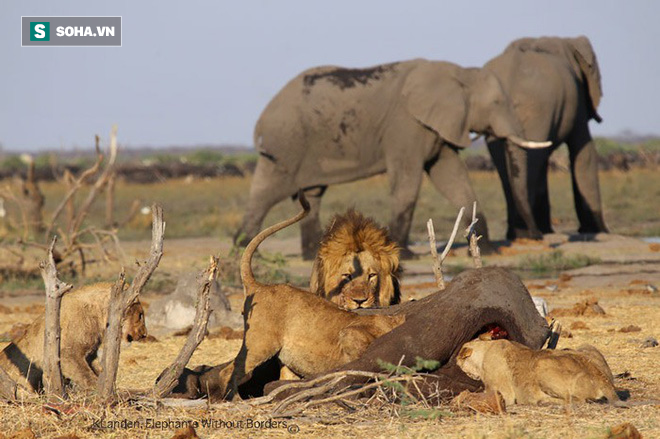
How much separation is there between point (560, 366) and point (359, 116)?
11717mm

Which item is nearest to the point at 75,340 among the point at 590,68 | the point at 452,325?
the point at 452,325

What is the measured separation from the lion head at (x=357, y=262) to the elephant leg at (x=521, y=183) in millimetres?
11496

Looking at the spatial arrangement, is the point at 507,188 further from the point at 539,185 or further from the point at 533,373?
the point at 533,373

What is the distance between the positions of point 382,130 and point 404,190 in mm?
1004

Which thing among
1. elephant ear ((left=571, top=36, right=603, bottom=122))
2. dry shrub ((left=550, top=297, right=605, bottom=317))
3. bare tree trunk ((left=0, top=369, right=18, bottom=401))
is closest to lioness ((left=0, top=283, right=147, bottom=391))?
bare tree trunk ((left=0, top=369, right=18, bottom=401))

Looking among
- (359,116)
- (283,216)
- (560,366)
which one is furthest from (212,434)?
(283,216)

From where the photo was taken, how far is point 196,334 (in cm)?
596

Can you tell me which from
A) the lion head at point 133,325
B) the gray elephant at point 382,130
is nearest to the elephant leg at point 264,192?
the gray elephant at point 382,130

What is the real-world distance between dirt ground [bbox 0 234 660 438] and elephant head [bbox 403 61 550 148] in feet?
8.60

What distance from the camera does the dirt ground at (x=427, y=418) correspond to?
Result: 5.61m

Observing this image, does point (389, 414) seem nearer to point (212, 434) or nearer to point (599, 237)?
point (212, 434)

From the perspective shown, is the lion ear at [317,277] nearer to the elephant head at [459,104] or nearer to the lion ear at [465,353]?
the lion ear at [465,353]

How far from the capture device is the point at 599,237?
19.1 meters

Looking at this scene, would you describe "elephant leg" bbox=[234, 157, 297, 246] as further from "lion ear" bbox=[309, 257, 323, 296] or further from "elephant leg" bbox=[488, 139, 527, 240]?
"lion ear" bbox=[309, 257, 323, 296]
